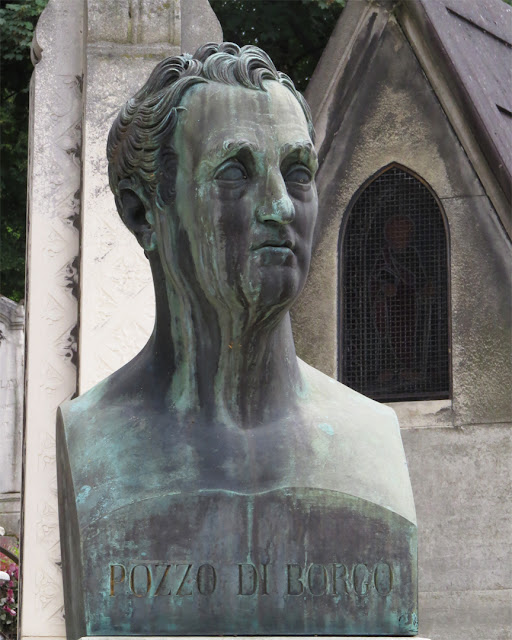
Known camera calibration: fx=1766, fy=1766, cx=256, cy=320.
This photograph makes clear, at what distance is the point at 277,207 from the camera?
4.33 metres

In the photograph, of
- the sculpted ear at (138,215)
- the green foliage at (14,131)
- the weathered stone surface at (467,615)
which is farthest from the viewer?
the green foliage at (14,131)

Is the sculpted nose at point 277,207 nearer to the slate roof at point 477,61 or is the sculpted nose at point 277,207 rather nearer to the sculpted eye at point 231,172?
the sculpted eye at point 231,172

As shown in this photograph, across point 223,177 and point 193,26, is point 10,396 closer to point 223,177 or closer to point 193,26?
point 193,26

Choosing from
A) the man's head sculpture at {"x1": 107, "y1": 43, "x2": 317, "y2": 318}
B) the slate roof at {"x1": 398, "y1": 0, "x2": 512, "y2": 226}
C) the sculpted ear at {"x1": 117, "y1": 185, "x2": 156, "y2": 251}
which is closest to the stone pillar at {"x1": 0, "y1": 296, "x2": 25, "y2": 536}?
the slate roof at {"x1": 398, "y1": 0, "x2": 512, "y2": 226}

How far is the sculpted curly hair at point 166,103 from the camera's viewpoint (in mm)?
4480

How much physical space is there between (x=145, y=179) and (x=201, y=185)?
206mm

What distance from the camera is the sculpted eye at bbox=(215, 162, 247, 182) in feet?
14.4

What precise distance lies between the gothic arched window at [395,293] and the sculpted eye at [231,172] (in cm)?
990

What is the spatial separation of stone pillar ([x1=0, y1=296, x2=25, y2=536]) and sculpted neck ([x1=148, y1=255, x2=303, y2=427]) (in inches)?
378

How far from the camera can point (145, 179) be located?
4535 millimetres

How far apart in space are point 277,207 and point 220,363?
46 centimetres

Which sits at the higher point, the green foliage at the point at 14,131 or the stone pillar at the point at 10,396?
the green foliage at the point at 14,131

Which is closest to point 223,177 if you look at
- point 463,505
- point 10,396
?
point 463,505

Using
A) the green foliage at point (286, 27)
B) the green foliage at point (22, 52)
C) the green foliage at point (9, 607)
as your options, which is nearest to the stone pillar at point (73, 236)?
the green foliage at point (9, 607)
